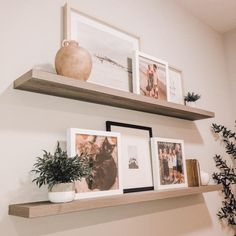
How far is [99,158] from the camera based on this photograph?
138 centimetres

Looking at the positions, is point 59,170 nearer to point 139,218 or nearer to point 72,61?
point 72,61

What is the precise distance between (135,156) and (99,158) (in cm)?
28

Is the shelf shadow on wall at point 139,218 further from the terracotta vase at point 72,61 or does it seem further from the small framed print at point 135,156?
the terracotta vase at point 72,61

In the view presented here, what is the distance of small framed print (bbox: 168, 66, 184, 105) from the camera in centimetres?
201

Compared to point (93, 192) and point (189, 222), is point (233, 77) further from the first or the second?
point (93, 192)

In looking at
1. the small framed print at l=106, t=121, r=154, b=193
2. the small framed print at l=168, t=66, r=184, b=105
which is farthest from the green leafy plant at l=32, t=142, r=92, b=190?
the small framed print at l=168, t=66, r=184, b=105

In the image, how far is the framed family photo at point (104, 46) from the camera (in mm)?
1459

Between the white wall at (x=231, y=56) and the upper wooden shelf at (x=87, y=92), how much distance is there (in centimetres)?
117

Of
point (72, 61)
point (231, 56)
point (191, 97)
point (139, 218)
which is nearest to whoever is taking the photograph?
point (72, 61)

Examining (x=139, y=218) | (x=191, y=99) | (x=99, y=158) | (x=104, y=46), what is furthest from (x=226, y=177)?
(x=104, y=46)

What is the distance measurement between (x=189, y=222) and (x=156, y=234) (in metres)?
0.36

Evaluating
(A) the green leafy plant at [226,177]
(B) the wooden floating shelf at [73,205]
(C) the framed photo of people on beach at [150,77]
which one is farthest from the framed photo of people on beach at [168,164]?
(A) the green leafy plant at [226,177]

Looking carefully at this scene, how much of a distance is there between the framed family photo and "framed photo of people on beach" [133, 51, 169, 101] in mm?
55

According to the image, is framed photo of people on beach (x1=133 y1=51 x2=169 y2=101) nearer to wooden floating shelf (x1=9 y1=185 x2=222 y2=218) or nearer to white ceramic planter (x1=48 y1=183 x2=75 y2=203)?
wooden floating shelf (x1=9 y1=185 x2=222 y2=218)
